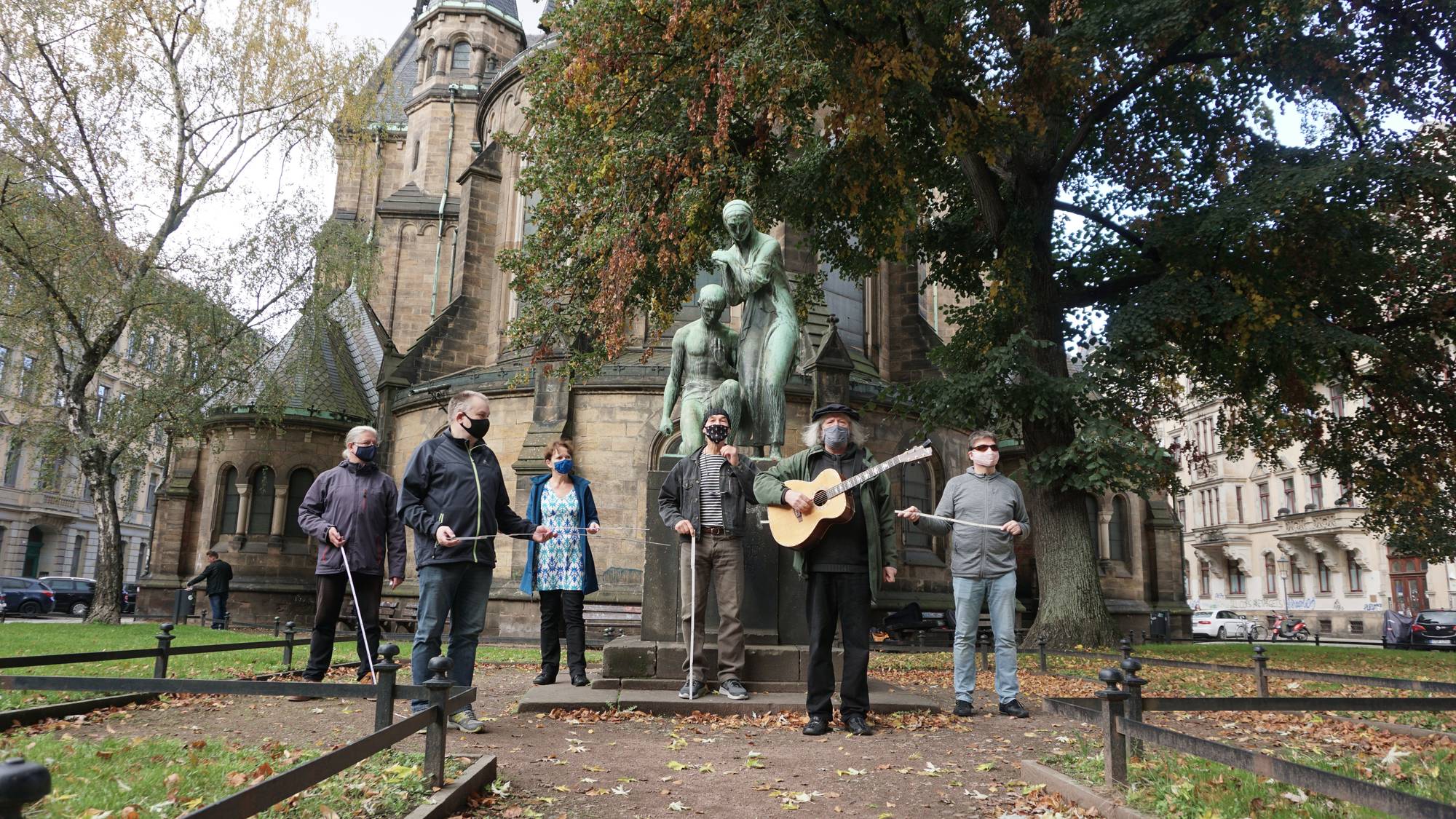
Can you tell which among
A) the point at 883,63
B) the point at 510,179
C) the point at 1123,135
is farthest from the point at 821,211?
the point at 510,179

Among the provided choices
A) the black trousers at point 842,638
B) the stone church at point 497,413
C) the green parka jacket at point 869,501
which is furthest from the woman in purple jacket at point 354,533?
the stone church at point 497,413

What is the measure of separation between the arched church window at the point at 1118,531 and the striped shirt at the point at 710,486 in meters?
23.5

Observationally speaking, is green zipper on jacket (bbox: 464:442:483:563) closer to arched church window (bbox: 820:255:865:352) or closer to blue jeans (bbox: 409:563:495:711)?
blue jeans (bbox: 409:563:495:711)

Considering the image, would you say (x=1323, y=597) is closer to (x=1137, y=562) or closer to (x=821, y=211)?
(x=1137, y=562)

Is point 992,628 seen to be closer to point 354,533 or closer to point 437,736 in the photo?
point 437,736

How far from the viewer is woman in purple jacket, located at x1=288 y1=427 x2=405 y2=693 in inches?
287

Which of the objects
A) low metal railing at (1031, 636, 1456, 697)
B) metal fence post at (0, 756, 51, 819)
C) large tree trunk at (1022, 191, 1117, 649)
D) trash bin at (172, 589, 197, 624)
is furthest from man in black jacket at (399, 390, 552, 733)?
trash bin at (172, 589, 197, 624)

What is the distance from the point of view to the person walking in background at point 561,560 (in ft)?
25.9

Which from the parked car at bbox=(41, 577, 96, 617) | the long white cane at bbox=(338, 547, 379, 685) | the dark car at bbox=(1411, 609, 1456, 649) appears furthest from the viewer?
the parked car at bbox=(41, 577, 96, 617)

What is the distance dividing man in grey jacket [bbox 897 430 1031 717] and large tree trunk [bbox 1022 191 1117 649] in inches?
299

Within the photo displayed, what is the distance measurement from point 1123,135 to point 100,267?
61.9 feet

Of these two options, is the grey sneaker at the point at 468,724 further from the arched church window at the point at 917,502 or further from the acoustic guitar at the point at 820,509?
the arched church window at the point at 917,502

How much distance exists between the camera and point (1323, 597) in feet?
154

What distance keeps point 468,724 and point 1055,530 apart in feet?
36.2
